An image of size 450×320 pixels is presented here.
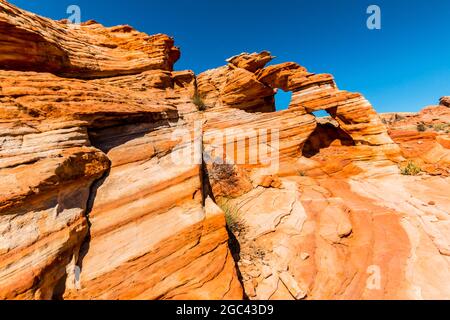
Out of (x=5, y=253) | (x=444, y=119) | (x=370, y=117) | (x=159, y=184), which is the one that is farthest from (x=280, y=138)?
(x=444, y=119)

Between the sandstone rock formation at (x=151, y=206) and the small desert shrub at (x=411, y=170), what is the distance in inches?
14.1

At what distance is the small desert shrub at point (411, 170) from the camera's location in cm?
1230

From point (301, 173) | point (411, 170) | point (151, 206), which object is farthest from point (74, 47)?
point (411, 170)

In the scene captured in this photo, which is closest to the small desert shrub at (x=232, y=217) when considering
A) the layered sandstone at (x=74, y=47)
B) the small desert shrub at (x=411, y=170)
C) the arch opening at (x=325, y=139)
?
the layered sandstone at (x=74, y=47)

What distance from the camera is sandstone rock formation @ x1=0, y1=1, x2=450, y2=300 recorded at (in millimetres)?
4203

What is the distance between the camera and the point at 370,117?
14461mm

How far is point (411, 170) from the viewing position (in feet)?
40.7

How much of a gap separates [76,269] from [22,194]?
1.63 m

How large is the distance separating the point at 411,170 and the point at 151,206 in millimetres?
13658

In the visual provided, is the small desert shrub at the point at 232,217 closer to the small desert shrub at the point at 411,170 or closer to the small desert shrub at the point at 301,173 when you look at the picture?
the small desert shrub at the point at 301,173

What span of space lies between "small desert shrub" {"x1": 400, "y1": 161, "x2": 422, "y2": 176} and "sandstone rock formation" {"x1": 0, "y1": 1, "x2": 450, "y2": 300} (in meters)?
0.36

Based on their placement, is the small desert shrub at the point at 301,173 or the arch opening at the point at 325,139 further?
the arch opening at the point at 325,139

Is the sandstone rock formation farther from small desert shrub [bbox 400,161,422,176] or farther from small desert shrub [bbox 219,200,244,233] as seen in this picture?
small desert shrub [bbox 400,161,422,176]

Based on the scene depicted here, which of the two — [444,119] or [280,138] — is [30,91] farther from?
[444,119]
